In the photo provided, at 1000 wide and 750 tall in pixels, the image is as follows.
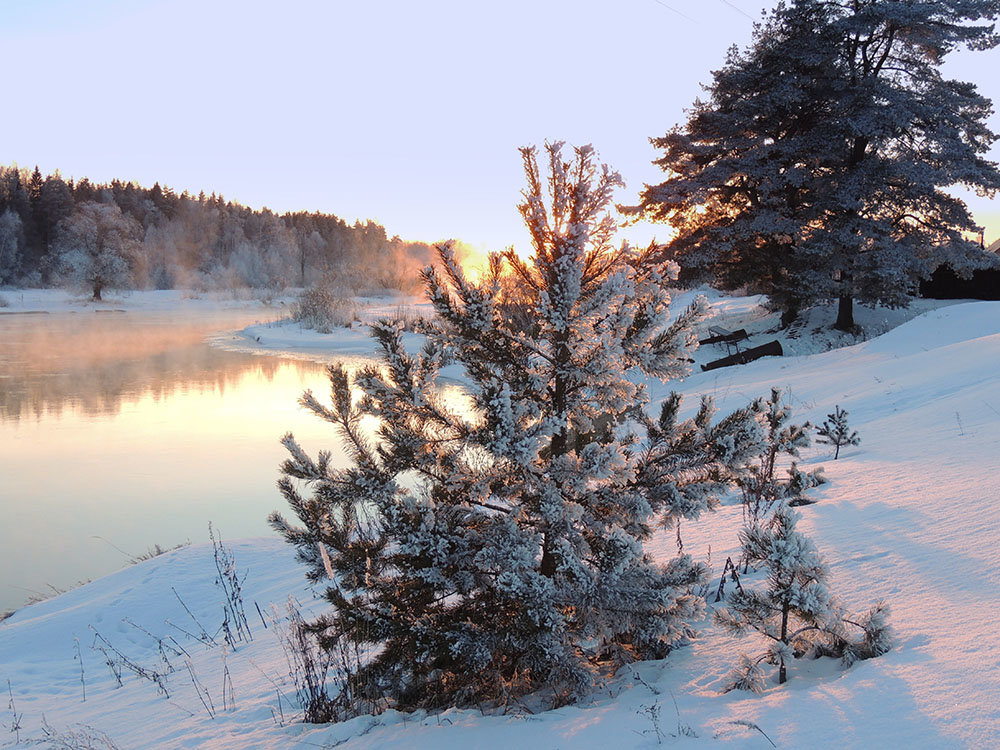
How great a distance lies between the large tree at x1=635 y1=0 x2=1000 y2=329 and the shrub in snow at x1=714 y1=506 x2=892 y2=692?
15304 mm

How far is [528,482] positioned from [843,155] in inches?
704

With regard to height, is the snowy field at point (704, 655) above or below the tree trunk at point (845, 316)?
below

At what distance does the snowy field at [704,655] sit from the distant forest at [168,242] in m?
33.6

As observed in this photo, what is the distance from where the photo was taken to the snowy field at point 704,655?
7.37ft

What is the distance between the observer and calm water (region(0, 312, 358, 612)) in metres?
7.38

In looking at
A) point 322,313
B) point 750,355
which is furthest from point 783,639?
point 322,313

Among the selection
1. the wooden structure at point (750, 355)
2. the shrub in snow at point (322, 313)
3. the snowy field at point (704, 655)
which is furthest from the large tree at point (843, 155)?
the shrub in snow at point (322, 313)

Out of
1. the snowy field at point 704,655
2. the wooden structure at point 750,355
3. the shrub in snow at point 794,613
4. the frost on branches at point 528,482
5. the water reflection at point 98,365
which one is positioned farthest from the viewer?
the wooden structure at point 750,355

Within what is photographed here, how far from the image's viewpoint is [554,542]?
3.03 m

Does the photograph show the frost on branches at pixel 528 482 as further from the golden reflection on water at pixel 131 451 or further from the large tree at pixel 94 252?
the large tree at pixel 94 252

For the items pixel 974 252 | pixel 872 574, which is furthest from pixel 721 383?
A: pixel 872 574

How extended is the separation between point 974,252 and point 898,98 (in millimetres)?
4393

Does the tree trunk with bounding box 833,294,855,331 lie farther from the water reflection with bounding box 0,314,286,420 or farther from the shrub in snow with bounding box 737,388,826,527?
the water reflection with bounding box 0,314,286,420

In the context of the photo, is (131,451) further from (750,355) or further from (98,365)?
(750,355)
